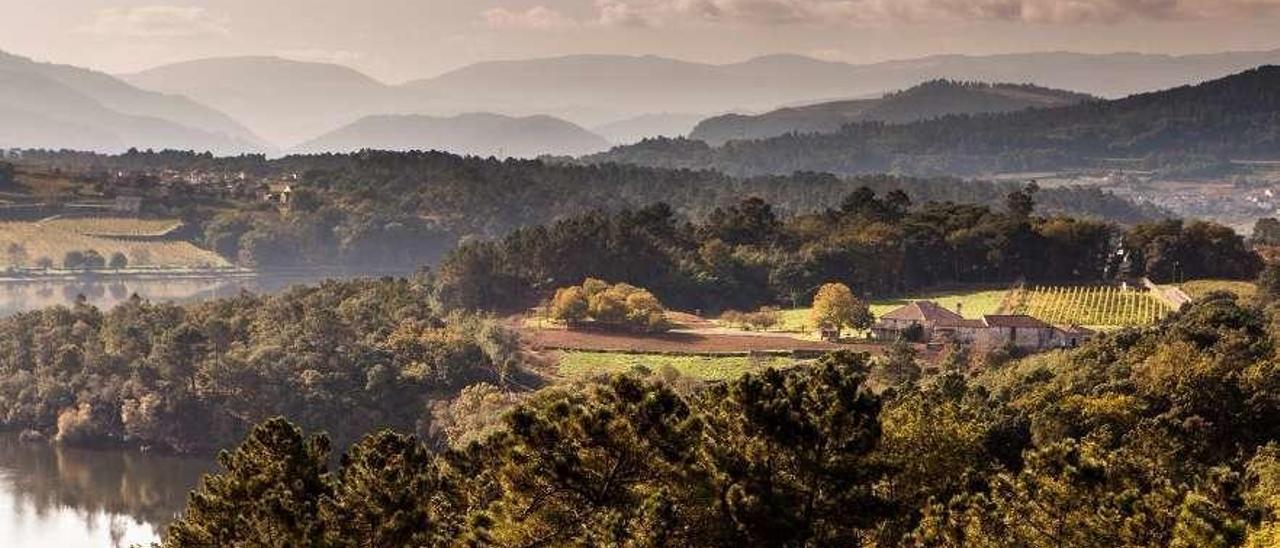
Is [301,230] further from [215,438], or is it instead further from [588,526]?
[588,526]

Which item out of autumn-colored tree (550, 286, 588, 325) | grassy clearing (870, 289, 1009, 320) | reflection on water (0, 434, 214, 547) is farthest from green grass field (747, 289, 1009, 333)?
reflection on water (0, 434, 214, 547)

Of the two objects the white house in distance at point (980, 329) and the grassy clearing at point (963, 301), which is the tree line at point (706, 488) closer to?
the white house in distance at point (980, 329)

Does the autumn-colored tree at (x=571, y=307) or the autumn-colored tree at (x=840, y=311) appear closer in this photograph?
the autumn-colored tree at (x=840, y=311)

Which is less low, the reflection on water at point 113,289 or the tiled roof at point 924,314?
the tiled roof at point 924,314

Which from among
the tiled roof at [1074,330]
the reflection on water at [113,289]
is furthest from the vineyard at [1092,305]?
the reflection on water at [113,289]

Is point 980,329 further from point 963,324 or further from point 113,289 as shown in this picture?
point 113,289

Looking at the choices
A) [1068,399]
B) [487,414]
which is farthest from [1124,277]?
[1068,399]

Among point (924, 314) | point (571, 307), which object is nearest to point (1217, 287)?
point (924, 314)
